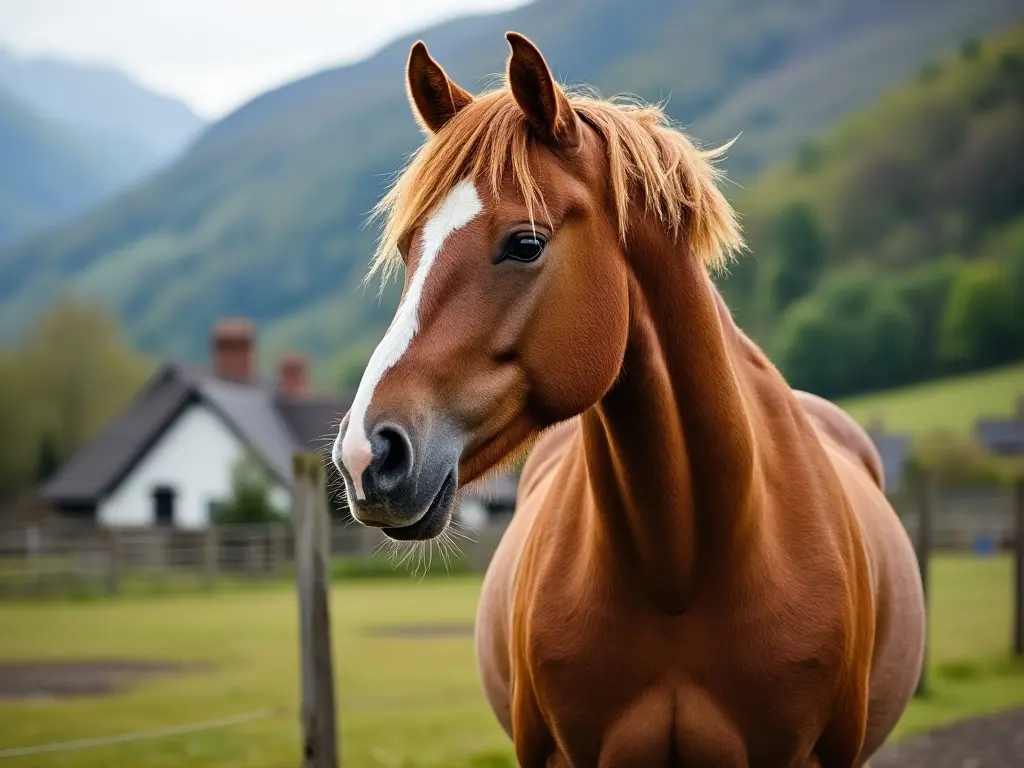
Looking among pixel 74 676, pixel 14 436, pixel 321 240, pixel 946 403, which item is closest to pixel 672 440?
pixel 74 676

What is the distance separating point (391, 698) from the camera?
10250 millimetres

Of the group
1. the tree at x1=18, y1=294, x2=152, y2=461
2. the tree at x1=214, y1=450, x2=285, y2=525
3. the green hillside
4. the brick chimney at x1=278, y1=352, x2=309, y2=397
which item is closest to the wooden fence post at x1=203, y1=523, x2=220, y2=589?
the tree at x1=214, y1=450, x2=285, y2=525

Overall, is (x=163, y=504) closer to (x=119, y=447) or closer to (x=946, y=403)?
(x=119, y=447)

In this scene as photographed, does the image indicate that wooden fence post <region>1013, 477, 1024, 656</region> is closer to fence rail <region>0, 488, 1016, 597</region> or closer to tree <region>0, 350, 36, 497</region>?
fence rail <region>0, 488, 1016, 597</region>

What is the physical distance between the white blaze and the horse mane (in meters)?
0.04

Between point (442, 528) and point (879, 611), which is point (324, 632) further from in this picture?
point (442, 528)

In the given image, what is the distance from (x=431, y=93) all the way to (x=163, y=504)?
118 ft

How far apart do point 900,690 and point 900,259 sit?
9120 cm

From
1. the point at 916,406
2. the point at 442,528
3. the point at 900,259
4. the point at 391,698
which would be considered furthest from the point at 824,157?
the point at 442,528

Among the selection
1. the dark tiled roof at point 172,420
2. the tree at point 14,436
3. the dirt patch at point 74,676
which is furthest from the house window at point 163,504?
the dirt patch at point 74,676

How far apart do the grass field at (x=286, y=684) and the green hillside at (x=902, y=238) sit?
47.9 metres

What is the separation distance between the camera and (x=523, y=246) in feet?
7.95

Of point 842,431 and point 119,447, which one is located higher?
point 842,431

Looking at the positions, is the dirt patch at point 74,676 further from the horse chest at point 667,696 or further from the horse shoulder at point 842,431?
the horse chest at point 667,696
